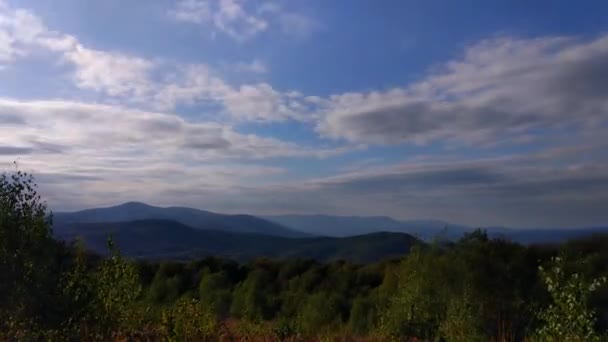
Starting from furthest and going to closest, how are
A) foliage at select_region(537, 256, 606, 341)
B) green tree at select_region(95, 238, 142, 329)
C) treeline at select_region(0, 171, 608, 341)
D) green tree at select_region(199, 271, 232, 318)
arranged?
green tree at select_region(199, 271, 232, 318) → green tree at select_region(95, 238, 142, 329) → treeline at select_region(0, 171, 608, 341) → foliage at select_region(537, 256, 606, 341)

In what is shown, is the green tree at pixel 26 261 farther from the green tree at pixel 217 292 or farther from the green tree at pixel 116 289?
the green tree at pixel 217 292

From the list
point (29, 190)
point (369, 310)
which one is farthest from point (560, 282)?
point (369, 310)

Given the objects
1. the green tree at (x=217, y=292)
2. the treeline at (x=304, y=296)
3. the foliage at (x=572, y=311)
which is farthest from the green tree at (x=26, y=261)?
the green tree at (x=217, y=292)

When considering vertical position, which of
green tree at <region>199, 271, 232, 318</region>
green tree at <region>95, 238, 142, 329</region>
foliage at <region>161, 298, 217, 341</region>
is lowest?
green tree at <region>199, 271, 232, 318</region>

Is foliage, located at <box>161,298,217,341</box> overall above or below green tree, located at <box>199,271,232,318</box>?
above

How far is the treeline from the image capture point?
10555 millimetres

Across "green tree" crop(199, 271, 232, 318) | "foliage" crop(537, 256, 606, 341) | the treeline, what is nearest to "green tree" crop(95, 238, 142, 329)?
the treeline

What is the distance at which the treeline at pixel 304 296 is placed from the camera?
10555 mm

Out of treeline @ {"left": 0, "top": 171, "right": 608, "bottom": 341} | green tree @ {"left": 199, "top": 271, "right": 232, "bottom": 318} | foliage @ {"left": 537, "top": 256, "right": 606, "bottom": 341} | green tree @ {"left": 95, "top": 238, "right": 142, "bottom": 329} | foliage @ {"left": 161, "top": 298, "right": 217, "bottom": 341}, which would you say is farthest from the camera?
green tree @ {"left": 199, "top": 271, "right": 232, "bottom": 318}

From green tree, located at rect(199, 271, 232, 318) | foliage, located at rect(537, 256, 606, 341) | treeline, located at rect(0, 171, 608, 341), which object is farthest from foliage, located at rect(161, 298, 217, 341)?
green tree, located at rect(199, 271, 232, 318)

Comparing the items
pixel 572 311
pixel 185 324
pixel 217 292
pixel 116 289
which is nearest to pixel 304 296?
pixel 217 292

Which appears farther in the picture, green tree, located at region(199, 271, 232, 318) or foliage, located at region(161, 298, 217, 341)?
green tree, located at region(199, 271, 232, 318)

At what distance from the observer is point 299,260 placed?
2372 inches

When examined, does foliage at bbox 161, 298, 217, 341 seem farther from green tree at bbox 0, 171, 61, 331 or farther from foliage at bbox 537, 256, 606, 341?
foliage at bbox 537, 256, 606, 341
